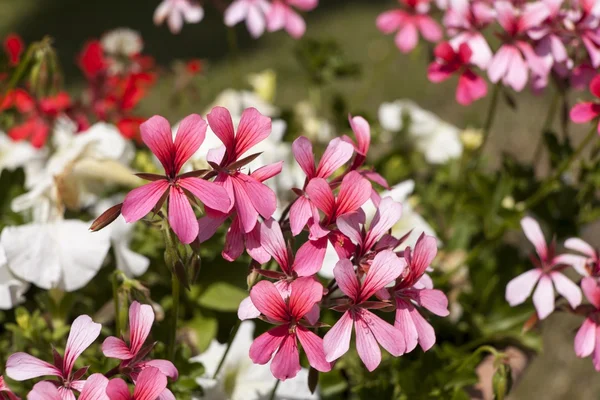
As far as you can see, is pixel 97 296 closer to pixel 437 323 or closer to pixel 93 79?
pixel 93 79

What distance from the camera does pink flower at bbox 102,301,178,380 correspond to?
58cm

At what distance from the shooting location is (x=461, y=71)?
2.97 ft

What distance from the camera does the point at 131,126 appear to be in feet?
3.75

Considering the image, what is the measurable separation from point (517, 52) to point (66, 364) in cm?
63

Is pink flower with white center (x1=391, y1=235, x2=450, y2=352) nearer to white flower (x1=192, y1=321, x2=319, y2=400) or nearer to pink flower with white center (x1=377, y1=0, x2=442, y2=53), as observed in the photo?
white flower (x1=192, y1=321, x2=319, y2=400)

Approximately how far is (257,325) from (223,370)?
0.12 metres

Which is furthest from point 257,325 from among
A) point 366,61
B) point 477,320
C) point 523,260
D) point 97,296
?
point 366,61

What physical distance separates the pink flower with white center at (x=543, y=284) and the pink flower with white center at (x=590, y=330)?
0.02m

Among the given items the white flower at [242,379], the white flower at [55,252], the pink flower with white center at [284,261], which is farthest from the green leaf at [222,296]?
the pink flower with white center at [284,261]

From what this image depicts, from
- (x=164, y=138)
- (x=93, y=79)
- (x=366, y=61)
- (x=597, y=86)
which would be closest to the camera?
(x=164, y=138)

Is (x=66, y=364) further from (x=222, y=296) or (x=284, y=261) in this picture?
(x=222, y=296)

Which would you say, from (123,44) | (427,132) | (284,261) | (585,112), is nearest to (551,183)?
(585,112)

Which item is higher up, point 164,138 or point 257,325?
point 164,138

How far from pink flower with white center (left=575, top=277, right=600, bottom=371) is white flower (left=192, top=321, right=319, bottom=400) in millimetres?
301
